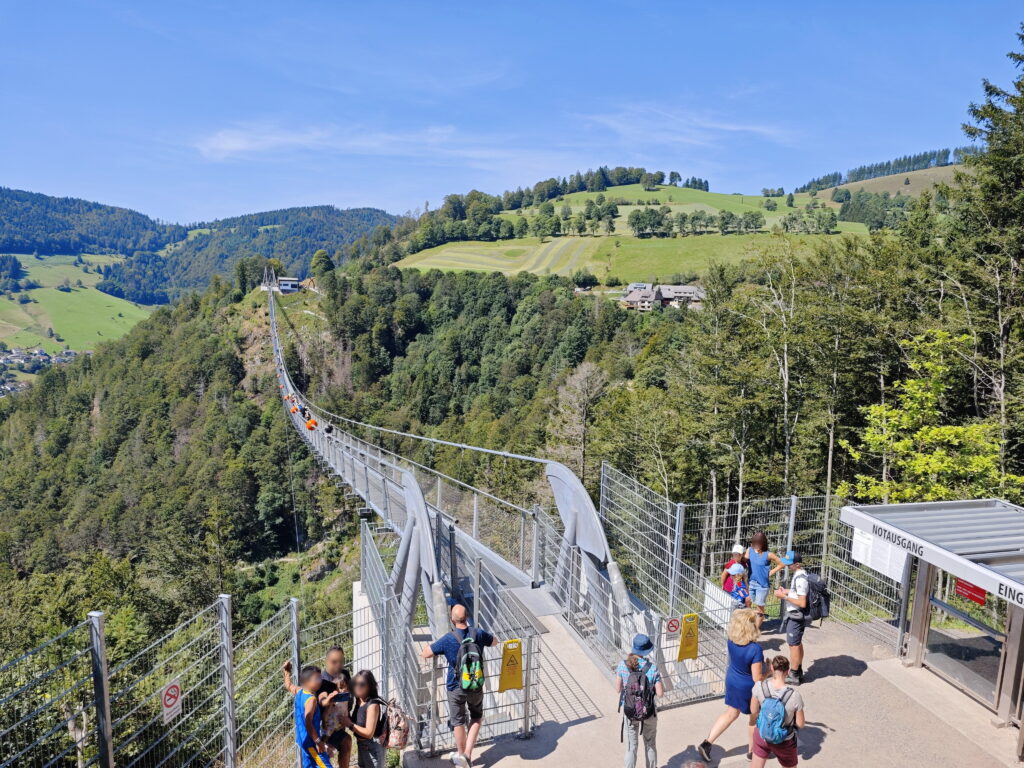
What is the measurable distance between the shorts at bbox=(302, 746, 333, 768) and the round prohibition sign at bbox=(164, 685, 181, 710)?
3.04ft

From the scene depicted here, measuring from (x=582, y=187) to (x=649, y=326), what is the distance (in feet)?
332

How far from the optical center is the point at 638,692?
14.3ft

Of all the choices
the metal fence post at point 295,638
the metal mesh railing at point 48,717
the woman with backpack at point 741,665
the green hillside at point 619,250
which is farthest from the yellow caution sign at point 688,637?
the green hillside at point 619,250

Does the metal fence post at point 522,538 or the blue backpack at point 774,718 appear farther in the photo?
the metal fence post at point 522,538

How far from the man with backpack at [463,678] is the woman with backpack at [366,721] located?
572mm

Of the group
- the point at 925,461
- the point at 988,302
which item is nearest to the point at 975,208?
the point at 988,302

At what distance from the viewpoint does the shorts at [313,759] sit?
12.9 ft

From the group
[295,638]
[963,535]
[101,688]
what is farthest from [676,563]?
[101,688]

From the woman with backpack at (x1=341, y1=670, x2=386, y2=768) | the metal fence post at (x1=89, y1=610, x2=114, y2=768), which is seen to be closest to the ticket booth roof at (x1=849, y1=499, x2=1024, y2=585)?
the woman with backpack at (x1=341, y1=670, x2=386, y2=768)

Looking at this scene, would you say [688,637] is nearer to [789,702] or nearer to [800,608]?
[800,608]

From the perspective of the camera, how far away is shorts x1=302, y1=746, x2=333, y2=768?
3.93 metres

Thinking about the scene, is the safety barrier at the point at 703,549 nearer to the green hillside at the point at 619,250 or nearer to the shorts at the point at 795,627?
the shorts at the point at 795,627

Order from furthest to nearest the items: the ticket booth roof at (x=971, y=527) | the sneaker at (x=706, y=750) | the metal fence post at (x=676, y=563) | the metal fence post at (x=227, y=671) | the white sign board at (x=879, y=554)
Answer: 1. the metal fence post at (x=676, y=563)
2. the white sign board at (x=879, y=554)
3. the ticket booth roof at (x=971, y=527)
4. the sneaker at (x=706, y=750)
5. the metal fence post at (x=227, y=671)

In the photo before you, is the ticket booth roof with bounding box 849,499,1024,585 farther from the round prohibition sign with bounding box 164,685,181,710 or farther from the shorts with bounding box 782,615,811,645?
the round prohibition sign with bounding box 164,685,181,710
